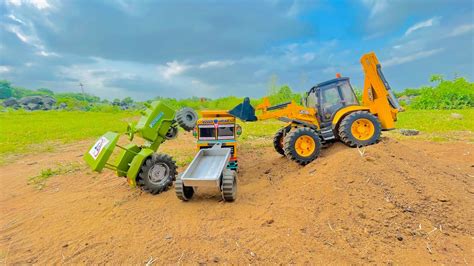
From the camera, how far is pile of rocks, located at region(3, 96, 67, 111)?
48.0m

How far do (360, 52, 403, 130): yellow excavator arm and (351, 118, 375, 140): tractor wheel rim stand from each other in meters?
0.63

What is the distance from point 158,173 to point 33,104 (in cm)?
5589

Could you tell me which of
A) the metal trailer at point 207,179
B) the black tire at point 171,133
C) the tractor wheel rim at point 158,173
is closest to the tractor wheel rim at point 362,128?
the metal trailer at point 207,179

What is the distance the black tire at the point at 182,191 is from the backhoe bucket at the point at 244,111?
8.54 ft

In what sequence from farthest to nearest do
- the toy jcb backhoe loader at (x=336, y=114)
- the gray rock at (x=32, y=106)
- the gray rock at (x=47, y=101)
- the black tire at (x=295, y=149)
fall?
the gray rock at (x=47, y=101) < the gray rock at (x=32, y=106) < the black tire at (x=295, y=149) < the toy jcb backhoe loader at (x=336, y=114)

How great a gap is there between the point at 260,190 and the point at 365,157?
Result: 2.05 metres

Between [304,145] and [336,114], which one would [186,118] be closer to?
[304,145]

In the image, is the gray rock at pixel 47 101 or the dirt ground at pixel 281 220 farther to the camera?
the gray rock at pixel 47 101

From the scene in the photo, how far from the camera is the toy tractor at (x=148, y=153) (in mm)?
5180

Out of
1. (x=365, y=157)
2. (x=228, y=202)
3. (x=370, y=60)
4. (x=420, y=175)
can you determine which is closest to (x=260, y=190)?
(x=228, y=202)

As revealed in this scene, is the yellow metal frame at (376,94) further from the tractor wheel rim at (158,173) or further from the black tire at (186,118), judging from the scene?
the tractor wheel rim at (158,173)

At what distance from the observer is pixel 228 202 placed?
4.84 meters

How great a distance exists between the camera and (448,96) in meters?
26.0

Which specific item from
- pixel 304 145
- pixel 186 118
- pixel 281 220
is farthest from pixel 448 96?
pixel 281 220
